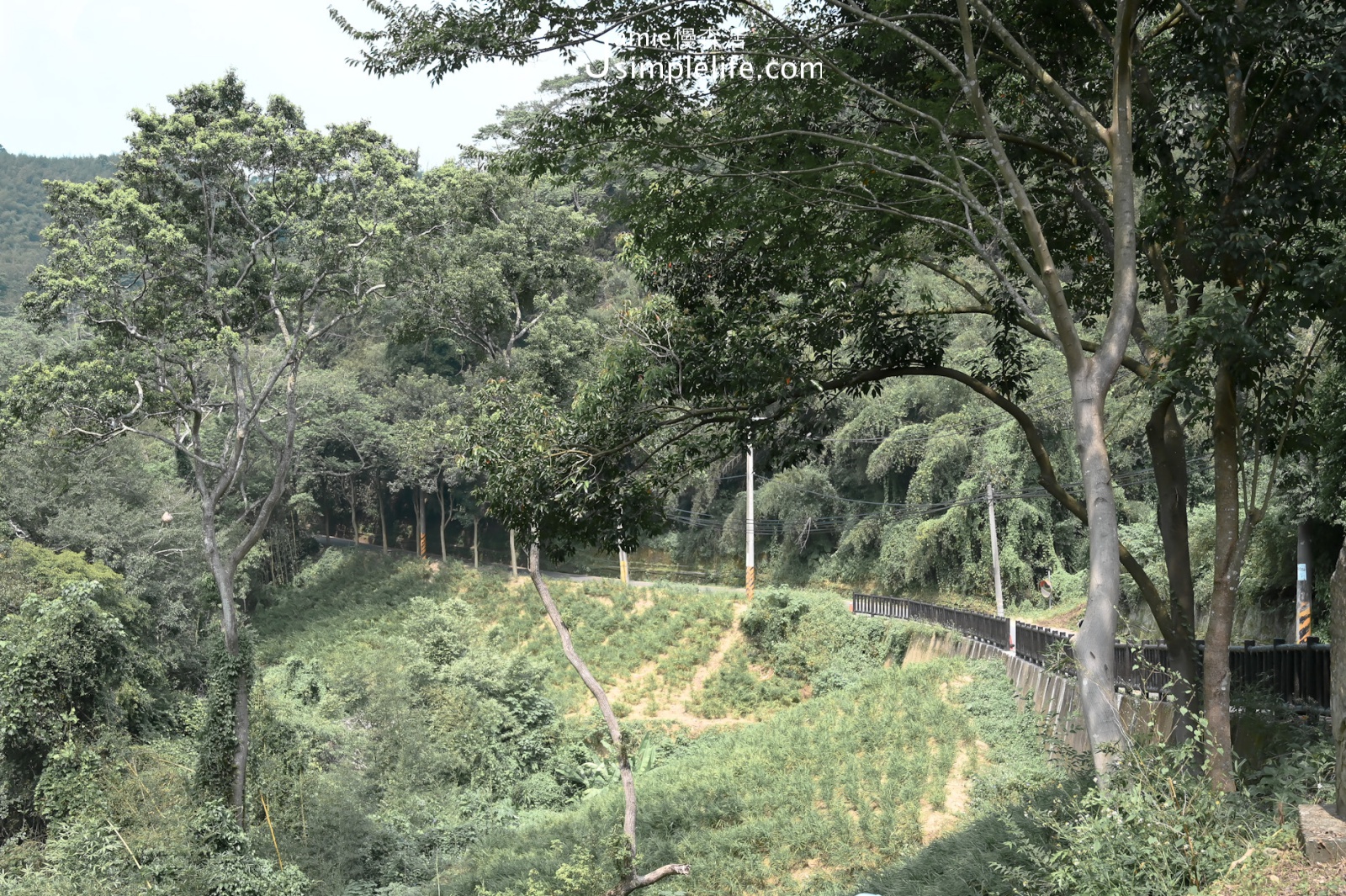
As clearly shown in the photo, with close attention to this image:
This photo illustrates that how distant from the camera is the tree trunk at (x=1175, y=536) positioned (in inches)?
316

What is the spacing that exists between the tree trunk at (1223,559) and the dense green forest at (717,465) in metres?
0.04

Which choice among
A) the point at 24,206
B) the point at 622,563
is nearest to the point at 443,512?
the point at 622,563

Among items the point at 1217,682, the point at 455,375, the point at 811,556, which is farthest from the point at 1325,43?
the point at 455,375

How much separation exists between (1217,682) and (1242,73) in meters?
4.56

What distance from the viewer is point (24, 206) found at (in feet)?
310

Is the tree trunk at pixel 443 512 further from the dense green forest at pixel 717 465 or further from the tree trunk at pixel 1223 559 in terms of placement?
the tree trunk at pixel 1223 559

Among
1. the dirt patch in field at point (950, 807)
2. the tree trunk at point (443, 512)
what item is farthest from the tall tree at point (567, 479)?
the tree trunk at point (443, 512)

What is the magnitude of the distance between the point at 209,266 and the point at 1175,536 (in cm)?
1614

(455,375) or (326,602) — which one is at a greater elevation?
(455,375)

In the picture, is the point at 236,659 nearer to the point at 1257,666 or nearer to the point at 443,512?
the point at 1257,666

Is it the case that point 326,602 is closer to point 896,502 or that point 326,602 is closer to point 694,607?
point 694,607

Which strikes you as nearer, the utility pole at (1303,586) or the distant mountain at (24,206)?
the utility pole at (1303,586)

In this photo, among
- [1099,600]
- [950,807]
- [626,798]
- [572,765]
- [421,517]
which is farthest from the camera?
[421,517]

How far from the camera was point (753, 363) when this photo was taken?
27.9 ft
